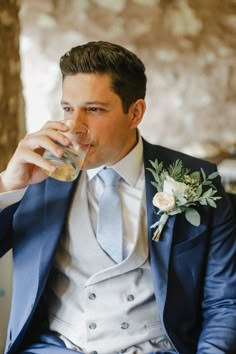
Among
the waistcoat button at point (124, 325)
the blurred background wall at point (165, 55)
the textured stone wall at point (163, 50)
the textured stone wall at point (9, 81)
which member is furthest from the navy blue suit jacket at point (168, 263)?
the textured stone wall at point (163, 50)

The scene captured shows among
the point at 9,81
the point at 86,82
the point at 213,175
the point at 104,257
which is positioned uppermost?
the point at 9,81

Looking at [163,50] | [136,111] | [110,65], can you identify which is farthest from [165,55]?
[110,65]

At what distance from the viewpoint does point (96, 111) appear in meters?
1.40

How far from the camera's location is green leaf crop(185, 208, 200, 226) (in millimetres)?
1403

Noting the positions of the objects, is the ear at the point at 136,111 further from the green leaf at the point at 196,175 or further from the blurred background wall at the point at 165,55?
the blurred background wall at the point at 165,55

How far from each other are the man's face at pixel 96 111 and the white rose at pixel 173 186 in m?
0.17

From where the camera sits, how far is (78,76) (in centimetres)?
139

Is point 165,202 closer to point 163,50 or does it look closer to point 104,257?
point 104,257

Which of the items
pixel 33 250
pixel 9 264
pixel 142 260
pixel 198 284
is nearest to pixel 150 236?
pixel 142 260

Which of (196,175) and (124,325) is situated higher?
(196,175)

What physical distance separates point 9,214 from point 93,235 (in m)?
0.25

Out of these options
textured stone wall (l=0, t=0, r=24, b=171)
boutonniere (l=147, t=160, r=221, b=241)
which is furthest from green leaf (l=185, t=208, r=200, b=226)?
textured stone wall (l=0, t=0, r=24, b=171)

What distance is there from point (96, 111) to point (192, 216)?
1.31 ft

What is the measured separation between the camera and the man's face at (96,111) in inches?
54.4
